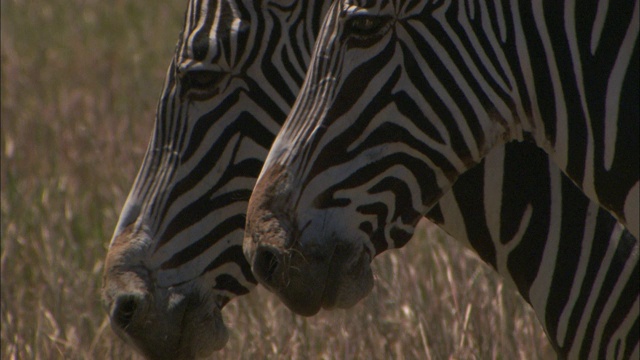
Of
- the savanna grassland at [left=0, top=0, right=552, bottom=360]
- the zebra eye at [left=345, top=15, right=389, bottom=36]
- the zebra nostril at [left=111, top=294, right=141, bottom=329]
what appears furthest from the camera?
the savanna grassland at [left=0, top=0, right=552, bottom=360]

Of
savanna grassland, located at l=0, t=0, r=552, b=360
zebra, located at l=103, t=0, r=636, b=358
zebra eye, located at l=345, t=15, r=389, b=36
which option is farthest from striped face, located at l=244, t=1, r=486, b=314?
savanna grassland, located at l=0, t=0, r=552, b=360

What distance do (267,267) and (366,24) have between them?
0.59 m

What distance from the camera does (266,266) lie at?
241 centimetres

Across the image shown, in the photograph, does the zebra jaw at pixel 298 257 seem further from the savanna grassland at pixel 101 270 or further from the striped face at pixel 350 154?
the savanna grassland at pixel 101 270

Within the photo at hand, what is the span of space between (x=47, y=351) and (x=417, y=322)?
4.60 feet

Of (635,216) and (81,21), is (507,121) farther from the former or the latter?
(81,21)

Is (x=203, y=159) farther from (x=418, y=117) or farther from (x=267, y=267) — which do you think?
(x=418, y=117)

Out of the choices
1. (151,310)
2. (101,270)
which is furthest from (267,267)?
(101,270)

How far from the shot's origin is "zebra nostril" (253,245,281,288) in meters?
2.39

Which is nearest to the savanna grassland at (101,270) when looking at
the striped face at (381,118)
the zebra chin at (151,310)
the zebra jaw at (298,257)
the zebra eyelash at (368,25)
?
the zebra chin at (151,310)

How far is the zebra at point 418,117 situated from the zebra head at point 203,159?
68 cm

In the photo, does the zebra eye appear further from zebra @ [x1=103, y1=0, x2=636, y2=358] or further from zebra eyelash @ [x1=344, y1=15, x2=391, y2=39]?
zebra @ [x1=103, y1=0, x2=636, y2=358]

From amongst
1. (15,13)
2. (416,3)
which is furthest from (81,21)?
(416,3)

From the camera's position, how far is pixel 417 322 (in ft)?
13.3
